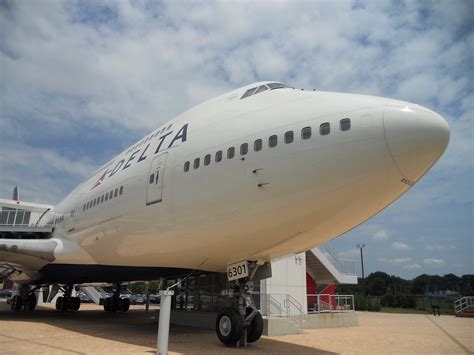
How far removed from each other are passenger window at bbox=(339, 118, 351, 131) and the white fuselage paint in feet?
0.24

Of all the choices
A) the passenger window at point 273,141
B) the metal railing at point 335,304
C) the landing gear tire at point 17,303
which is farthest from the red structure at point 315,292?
the landing gear tire at point 17,303

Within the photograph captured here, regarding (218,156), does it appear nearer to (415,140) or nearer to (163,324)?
(163,324)

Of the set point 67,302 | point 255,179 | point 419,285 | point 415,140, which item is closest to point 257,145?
point 255,179

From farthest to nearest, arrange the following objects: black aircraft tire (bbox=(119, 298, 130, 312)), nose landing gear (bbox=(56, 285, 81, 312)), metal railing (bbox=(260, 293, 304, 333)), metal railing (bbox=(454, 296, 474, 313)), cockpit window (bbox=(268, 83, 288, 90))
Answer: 1. metal railing (bbox=(454, 296, 474, 313))
2. nose landing gear (bbox=(56, 285, 81, 312))
3. black aircraft tire (bbox=(119, 298, 130, 312))
4. metal railing (bbox=(260, 293, 304, 333))
5. cockpit window (bbox=(268, 83, 288, 90))

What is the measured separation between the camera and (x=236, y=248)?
9.38 m

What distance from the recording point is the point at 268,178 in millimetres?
8000

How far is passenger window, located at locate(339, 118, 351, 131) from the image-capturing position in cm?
737

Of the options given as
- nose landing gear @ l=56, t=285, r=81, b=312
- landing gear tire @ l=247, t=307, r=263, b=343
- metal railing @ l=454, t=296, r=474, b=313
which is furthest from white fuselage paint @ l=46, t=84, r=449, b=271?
metal railing @ l=454, t=296, r=474, b=313

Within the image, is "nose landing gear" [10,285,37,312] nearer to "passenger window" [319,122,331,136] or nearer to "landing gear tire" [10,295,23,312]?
"landing gear tire" [10,295,23,312]

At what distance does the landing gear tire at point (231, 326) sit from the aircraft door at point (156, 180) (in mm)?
3311

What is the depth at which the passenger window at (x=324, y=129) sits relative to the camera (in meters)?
7.55

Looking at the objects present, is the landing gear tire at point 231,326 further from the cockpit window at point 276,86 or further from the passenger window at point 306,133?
the cockpit window at point 276,86

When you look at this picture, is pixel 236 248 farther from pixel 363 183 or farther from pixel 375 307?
pixel 375 307

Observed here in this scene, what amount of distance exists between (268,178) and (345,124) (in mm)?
1791
